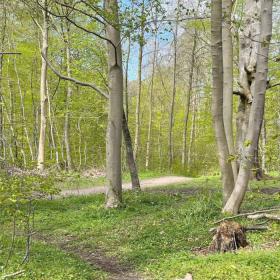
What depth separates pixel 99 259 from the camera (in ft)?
20.5

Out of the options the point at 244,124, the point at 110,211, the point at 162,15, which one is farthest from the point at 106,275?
the point at 244,124

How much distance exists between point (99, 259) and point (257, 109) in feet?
12.2

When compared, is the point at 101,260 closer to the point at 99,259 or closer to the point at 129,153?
the point at 99,259

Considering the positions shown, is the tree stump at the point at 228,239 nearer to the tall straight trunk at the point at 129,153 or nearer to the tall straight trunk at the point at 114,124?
the tall straight trunk at the point at 114,124

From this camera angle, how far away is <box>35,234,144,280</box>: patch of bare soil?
5.48 metres

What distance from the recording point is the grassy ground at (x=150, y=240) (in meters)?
4.92

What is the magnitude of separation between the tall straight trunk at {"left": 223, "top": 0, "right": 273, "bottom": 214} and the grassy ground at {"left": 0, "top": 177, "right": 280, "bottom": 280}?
0.37 m

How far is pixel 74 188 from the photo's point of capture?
51.7 ft

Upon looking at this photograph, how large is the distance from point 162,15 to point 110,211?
14.8 feet

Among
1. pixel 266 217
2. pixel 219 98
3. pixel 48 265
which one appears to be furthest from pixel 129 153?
pixel 48 265

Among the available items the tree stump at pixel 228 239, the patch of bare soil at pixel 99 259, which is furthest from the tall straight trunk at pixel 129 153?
the tree stump at pixel 228 239

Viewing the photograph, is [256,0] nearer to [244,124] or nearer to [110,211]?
[244,124]

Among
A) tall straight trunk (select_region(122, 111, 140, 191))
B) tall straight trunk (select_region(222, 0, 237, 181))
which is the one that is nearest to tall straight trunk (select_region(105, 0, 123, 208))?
tall straight trunk (select_region(122, 111, 140, 191))

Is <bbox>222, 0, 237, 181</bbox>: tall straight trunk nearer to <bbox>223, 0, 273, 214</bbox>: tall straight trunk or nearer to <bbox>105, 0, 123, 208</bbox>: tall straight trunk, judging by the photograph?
<bbox>223, 0, 273, 214</bbox>: tall straight trunk
